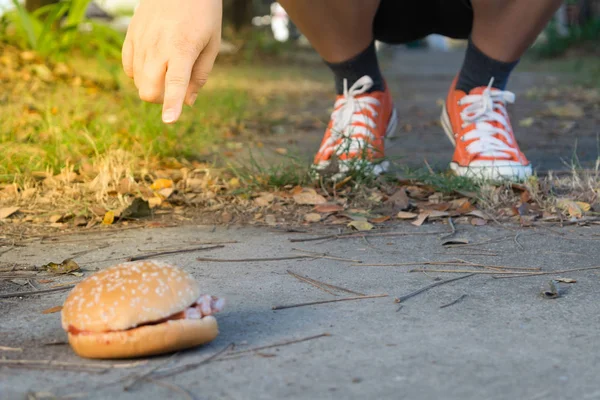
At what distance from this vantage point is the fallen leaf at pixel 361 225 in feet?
7.73

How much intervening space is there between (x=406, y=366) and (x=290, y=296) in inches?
18.8

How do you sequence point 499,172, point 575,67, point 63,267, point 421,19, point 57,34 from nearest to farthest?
1. point 63,267
2. point 499,172
3. point 421,19
4. point 57,34
5. point 575,67

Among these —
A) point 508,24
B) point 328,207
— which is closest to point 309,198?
point 328,207

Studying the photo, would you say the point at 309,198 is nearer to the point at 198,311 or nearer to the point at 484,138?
the point at 484,138

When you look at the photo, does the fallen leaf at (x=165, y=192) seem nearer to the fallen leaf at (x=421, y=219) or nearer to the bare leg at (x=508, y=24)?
the fallen leaf at (x=421, y=219)

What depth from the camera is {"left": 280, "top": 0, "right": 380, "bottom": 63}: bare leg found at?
2836 millimetres

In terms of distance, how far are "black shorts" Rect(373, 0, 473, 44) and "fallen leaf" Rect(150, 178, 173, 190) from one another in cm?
114

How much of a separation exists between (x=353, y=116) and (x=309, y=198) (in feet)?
1.52

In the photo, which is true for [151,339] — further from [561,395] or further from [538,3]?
[538,3]

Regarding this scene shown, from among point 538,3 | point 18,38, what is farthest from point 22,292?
point 18,38

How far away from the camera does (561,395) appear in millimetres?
1190

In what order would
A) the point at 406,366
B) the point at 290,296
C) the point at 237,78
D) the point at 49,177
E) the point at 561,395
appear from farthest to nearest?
the point at 237,78 → the point at 49,177 → the point at 290,296 → the point at 406,366 → the point at 561,395

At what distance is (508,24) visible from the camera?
2758 millimetres

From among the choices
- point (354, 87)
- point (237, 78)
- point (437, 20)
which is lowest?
point (237, 78)
